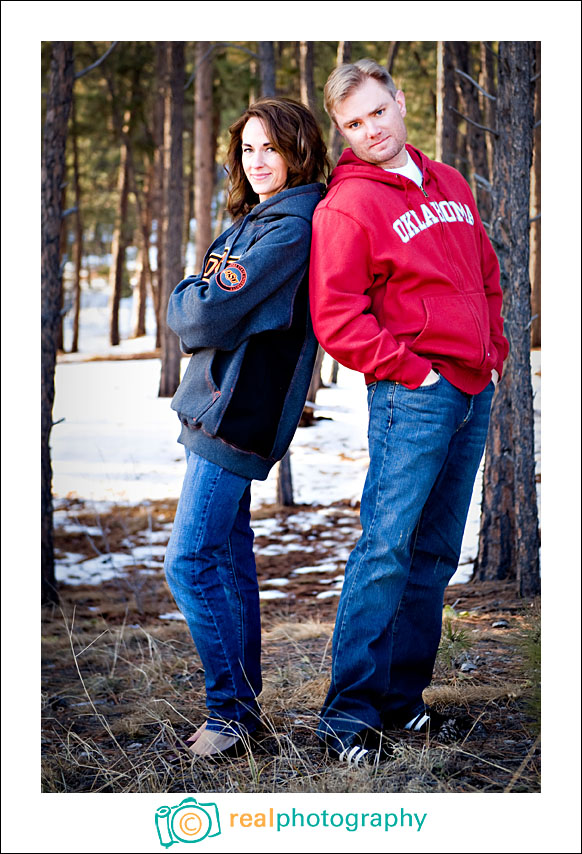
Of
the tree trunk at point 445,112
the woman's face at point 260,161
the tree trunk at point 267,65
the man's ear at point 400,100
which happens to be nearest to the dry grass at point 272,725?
the woman's face at point 260,161

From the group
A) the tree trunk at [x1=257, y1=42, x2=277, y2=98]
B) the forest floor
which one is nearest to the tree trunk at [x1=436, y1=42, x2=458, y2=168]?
the tree trunk at [x1=257, y1=42, x2=277, y2=98]

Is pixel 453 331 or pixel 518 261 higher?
pixel 518 261

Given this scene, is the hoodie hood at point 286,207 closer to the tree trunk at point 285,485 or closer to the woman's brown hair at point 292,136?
the woman's brown hair at point 292,136

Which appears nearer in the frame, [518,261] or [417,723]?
[417,723]

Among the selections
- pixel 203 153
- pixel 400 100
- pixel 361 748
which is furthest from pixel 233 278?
pixel 203 153

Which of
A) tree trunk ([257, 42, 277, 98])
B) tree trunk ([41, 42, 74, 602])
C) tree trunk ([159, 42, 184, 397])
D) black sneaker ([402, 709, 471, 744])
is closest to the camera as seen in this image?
black sneaker ([402, 709, 471, 744])

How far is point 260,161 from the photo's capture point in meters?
2.14

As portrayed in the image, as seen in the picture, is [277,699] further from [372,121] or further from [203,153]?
[203,153]

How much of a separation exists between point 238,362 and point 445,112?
14.6 feet

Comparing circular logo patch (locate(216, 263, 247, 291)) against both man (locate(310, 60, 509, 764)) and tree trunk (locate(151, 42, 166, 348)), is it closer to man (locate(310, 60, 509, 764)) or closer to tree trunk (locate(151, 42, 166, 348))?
man (locate(310, 60, 509, 764))

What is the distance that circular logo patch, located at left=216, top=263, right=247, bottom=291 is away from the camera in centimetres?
199

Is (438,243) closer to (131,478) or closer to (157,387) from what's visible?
(131,478)

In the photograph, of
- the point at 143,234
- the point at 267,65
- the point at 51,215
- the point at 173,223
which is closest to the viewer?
the point at 51,215

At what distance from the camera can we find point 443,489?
2307 millimetres
